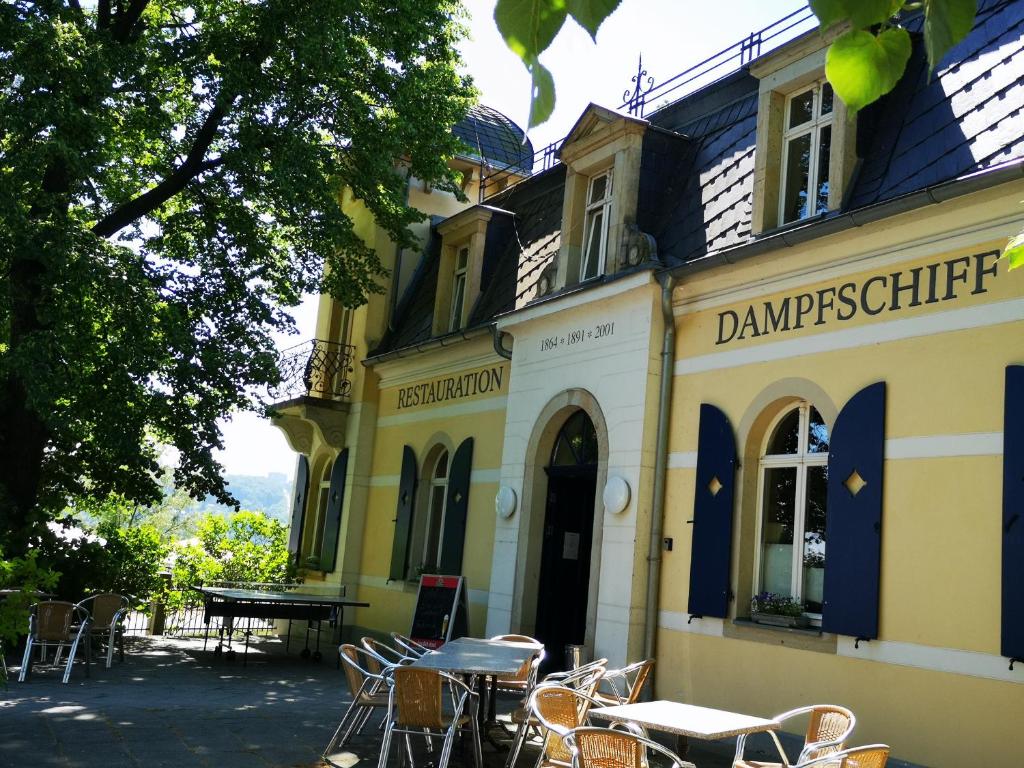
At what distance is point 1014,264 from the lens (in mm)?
2631

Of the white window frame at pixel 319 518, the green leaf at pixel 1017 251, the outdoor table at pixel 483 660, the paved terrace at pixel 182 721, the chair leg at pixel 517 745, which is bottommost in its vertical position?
the paved terrace at pixel 182 721

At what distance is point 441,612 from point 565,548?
1.80m

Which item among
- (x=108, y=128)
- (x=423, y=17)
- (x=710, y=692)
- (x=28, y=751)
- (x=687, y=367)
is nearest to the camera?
(x=28, y=751)

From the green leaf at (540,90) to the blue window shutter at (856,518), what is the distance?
7045mm

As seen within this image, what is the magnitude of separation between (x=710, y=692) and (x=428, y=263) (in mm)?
9745

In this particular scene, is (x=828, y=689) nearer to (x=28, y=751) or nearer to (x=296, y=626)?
(x=28, y=751)

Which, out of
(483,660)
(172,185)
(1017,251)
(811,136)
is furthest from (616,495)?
(1017,251)

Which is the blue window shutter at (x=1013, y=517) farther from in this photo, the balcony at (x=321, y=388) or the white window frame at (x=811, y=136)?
the balcony at (x=321, y=388)


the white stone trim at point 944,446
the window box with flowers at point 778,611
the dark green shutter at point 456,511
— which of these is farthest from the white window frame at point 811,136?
the dark green shutter at point 456,511

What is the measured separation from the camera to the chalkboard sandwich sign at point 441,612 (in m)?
12.3

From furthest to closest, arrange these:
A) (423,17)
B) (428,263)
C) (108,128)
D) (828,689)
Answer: (428,263)
(423,17)
(108,128)
(828,689)

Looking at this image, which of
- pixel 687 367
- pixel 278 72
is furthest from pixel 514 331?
pixel 278 72

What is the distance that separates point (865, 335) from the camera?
821cm

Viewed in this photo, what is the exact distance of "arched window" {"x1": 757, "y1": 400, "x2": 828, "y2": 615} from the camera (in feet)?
28.2
